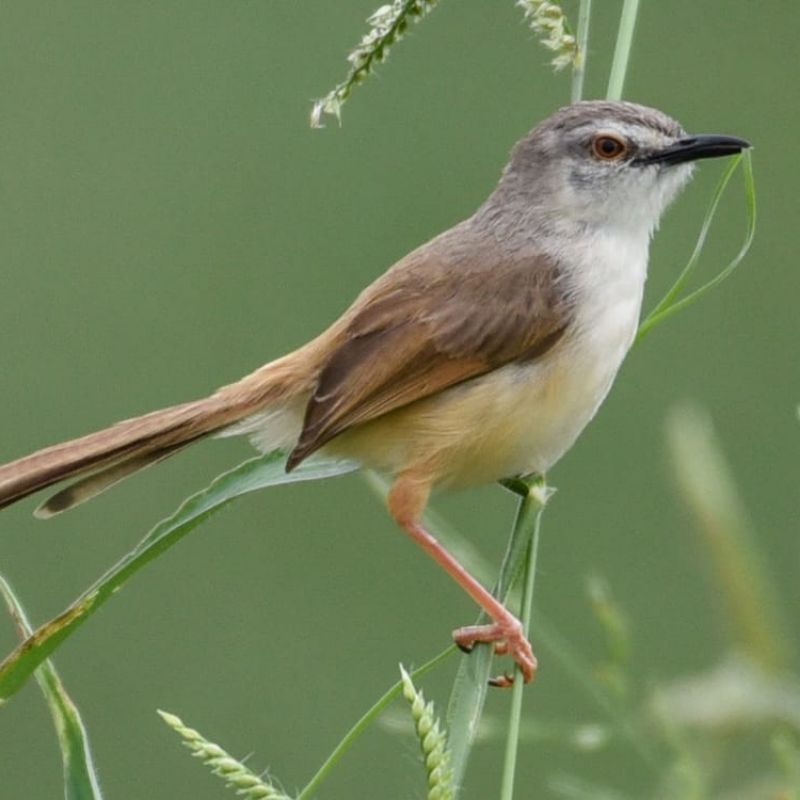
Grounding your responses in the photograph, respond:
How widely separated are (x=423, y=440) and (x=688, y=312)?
3642 mm

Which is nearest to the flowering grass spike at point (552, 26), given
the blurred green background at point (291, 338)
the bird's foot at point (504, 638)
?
the bird's foot at point (504, 638)

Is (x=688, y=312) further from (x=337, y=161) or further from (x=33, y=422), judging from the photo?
(x=33, y=422)

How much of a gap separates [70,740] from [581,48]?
1.28m

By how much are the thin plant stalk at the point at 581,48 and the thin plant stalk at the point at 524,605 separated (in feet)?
2.16

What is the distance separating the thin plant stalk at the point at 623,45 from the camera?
2895 mm

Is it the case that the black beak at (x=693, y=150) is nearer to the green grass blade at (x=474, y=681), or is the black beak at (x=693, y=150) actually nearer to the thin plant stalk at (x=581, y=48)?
the thin plant stalk at (x=581, y=48)

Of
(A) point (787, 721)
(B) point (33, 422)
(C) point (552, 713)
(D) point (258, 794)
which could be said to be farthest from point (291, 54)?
(D) point (258, 794)

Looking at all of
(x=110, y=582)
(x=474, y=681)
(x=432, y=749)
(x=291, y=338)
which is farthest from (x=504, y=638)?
(x=291, y=338)

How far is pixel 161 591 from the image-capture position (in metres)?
6.62

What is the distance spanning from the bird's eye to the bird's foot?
99 cm

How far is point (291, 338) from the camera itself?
6.93 meters

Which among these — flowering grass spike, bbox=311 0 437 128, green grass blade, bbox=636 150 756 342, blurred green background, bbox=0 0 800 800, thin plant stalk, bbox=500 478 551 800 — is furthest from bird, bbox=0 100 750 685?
blurred green background, bbox=0 0 800 800

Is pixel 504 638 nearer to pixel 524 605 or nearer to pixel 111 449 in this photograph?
pixel 524 605

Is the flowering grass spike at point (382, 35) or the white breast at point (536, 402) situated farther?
the white breast at point (536, 402)
